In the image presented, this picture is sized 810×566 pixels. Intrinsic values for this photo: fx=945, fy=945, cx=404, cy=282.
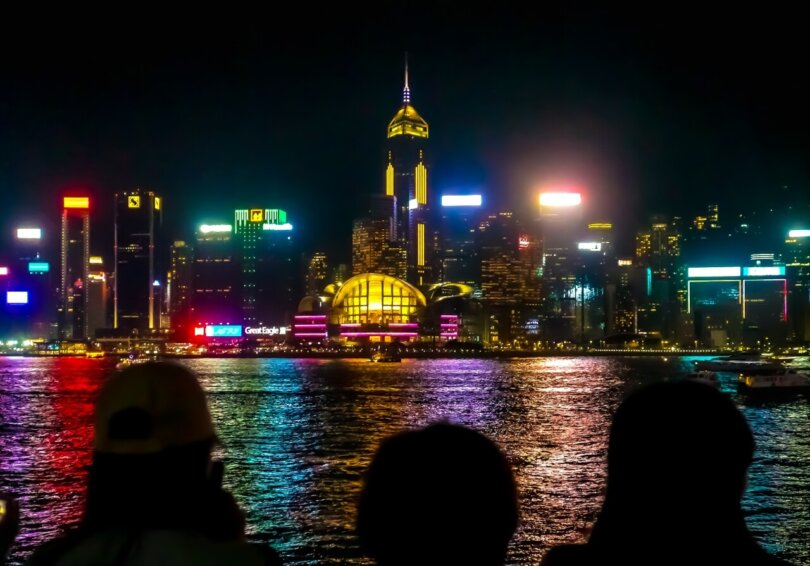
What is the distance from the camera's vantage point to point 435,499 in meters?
2.09

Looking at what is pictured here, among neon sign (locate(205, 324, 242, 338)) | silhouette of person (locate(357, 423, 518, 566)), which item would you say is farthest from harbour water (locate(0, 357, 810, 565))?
neon sign (locate(205, 324, 242, 338))

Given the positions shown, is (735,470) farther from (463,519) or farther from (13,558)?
(13,558)

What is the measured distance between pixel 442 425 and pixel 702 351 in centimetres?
18362

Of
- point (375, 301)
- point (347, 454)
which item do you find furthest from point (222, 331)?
point (347, 454)

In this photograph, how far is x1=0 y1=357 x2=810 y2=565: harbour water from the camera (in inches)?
686

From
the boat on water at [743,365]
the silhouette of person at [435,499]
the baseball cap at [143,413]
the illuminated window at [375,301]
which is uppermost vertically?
the illuminated window at [375,301]

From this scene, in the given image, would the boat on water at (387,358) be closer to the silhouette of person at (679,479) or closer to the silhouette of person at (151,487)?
the silhouette of person at (679,479)

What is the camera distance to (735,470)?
7.54 ft

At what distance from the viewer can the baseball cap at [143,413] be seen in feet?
6.86

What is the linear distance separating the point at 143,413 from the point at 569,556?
3.66 feet

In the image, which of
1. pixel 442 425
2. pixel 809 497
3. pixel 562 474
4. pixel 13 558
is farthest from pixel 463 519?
pixel 562 474

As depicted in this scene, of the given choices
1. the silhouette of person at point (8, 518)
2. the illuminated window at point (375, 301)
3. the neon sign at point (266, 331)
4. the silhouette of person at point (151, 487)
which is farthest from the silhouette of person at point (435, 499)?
the neon sign at point (266, 331)

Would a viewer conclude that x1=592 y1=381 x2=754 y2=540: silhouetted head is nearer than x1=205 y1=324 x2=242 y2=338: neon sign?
Yes

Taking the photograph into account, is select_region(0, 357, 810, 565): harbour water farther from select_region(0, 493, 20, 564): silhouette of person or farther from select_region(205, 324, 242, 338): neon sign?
select_region(205, 324, 242, 338): neon sign
